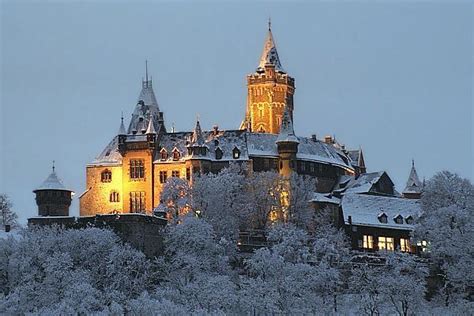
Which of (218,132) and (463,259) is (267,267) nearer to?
(463,259)

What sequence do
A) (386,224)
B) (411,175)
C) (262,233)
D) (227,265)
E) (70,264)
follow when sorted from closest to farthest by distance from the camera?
(70,264) → (227,265) → (262,233) → (386,224) → (411,175)

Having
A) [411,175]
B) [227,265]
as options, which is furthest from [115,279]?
[411,175]

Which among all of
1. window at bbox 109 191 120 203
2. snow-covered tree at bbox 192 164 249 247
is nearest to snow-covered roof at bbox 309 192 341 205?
snow-covered tree at bbox 192 164 249 247

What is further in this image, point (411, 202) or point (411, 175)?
point (411, 175)

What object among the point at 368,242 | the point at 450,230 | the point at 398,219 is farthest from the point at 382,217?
the point at 450,230

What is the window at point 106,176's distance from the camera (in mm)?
130750

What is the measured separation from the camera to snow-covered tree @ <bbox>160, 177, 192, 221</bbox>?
11344 cm

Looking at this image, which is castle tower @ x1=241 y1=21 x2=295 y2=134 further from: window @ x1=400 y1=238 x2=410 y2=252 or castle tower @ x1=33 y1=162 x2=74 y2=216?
castle tower @ x1=33 y1=162 x2=74 y2=216

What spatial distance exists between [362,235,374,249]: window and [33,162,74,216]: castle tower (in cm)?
2810

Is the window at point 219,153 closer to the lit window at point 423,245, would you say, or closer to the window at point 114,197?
the window at point 114,197

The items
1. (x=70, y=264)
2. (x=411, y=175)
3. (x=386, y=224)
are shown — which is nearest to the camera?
(x=70, y=264)

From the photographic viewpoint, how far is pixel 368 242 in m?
124

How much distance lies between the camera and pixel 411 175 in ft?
482

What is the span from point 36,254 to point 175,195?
2192 cm
